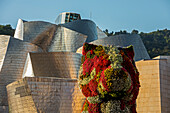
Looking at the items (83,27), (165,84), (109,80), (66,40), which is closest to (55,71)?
(165,84)

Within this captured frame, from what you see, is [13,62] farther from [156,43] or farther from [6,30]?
[156,43]

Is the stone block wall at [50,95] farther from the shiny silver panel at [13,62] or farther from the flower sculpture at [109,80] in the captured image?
the shiny silver panel at [13,62]

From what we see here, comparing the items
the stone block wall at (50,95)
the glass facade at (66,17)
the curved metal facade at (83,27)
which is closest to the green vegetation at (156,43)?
the glass facade at (66,17)

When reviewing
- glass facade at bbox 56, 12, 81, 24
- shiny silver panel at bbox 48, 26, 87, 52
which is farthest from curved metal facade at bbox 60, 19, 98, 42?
glass facade at bbox 56, 12, 81, 24

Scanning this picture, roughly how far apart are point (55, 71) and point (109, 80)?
11.4m

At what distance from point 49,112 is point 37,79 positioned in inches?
84.6

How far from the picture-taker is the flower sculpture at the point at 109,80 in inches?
543

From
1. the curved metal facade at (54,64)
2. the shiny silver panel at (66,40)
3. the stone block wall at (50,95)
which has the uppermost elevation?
the shiny silver panel at (66,40)

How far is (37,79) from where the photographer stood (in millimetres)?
20859

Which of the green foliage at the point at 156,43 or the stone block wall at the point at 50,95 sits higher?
the green foliage at the point at 156,43

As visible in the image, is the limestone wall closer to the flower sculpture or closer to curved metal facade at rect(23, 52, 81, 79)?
curved metal facade at rect(23, 52, 81, 79)

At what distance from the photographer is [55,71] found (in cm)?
2461

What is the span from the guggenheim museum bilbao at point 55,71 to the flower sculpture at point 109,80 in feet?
19.8

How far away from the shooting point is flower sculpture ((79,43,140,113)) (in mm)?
13805
